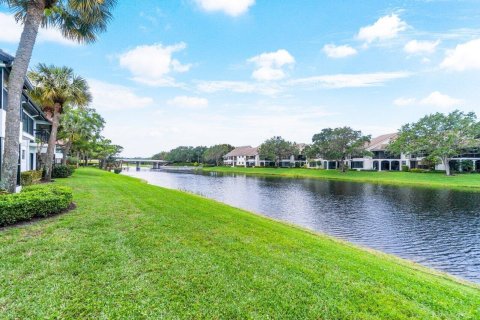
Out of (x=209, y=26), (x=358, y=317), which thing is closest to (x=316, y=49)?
(x=209, y=26)

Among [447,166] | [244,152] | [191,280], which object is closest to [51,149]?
[191,280]

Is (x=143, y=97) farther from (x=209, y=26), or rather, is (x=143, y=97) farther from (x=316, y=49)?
(x=316, y=49)

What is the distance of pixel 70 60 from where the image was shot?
22484 mm

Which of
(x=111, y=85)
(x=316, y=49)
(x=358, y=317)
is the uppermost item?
(x=316, y=49)

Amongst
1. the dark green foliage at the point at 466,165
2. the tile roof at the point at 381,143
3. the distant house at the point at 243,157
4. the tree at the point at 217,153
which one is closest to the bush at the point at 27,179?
the dark green foliage at the point at 466,165

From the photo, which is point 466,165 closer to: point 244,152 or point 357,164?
point 357,164

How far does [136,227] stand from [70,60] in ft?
68.9

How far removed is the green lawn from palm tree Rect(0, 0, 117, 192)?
337cm

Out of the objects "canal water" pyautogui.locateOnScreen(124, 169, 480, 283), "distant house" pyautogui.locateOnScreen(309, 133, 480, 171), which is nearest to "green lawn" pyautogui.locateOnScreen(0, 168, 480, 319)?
"canal water" pyautogui.locateOnScreen(124, 169, 480, 283)

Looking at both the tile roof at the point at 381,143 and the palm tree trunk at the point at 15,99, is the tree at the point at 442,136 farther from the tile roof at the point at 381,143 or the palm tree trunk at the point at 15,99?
the palm tree trunk at the point at 15,99

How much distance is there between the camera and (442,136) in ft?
149

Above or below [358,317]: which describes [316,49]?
above

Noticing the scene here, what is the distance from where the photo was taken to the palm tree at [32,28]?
913 centimetres

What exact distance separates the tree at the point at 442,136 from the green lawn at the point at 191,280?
47.2m
